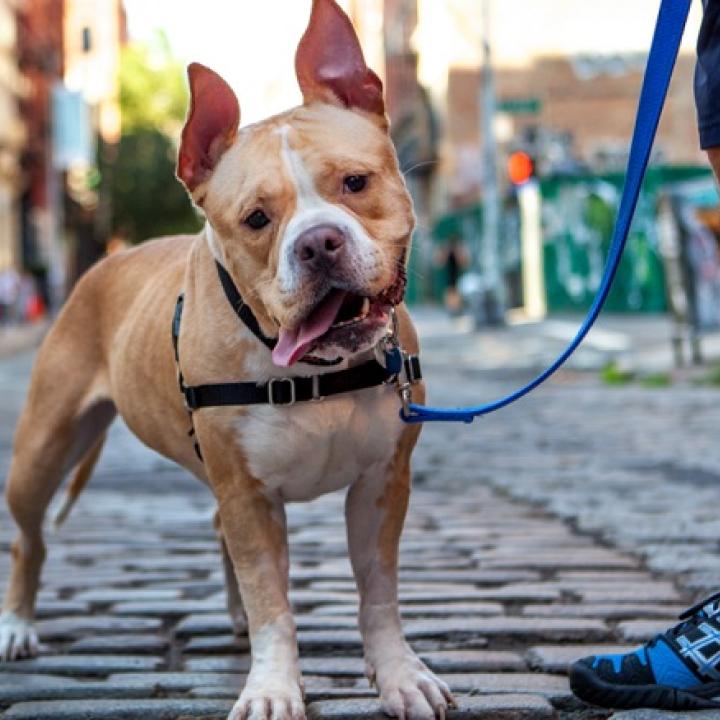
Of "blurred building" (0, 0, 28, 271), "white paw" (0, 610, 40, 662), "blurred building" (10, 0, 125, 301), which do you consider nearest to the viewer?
"white paw" (0, 610, 40, 662)

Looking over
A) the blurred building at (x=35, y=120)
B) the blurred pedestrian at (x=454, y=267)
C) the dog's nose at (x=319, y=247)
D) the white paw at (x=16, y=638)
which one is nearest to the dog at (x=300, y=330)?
the dog's nose at (x=319, y=247)

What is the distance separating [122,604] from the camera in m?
4.63

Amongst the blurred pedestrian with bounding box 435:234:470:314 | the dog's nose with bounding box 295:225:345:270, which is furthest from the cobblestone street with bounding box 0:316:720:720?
the blurred pedestrian with bounding box 435:234:470:314

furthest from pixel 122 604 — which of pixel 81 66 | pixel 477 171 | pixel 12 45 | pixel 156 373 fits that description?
pixel 81 66

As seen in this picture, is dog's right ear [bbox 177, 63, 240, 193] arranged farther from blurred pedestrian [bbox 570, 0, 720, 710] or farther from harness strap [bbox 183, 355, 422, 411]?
blurred pedestrian [bbox 570, 0, 720, 710]

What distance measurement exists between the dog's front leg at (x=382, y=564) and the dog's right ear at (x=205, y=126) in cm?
75

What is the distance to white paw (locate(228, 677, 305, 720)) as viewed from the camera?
3.13 metres

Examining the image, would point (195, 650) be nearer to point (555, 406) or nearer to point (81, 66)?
point (555, 406)

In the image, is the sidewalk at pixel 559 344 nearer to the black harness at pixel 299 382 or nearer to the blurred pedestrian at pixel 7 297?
the black harness at pixel 299 382

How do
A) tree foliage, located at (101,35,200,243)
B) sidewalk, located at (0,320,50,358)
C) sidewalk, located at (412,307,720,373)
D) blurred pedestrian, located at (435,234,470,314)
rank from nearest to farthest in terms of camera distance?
sidewalk, located at (412,307,720,373), sidewalk, located at (0,320,50,358), blurred pedestrian, located at (435,234,470,314), tree foliage, located at (101,35,200,243)

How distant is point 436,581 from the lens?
4.80 metres

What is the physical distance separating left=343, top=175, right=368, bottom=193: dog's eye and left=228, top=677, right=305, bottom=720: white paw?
1032mm

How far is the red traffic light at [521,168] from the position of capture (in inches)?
994

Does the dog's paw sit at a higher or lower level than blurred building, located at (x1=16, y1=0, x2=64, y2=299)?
higher
